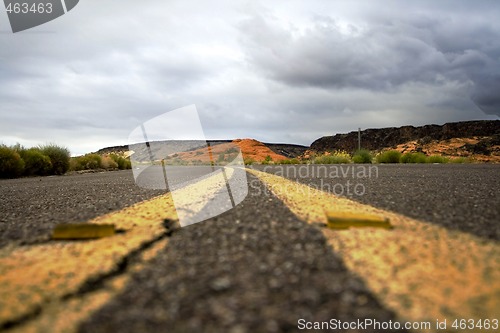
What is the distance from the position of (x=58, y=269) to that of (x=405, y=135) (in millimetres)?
64028

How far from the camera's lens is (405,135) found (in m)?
58.8

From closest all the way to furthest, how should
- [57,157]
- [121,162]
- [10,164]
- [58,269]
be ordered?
[58,269]
[10,164]
[57,157]
[121,162]

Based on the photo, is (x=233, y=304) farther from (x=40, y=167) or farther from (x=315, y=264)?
(x=40, y=167)

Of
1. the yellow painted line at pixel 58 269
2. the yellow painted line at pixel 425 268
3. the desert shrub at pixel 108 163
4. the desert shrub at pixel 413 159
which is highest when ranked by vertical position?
the desert shrub at pixel 108 163

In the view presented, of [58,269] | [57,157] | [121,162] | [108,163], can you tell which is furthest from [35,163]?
[58,269]

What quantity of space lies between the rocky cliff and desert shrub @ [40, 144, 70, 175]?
4505 centimetres

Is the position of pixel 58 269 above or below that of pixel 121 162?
below

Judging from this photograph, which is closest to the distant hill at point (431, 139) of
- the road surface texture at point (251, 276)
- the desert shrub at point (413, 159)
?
the desert shrub at point (413, 159)

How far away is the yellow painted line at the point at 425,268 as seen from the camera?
1014 millimetres

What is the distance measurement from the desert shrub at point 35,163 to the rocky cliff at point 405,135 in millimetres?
46081

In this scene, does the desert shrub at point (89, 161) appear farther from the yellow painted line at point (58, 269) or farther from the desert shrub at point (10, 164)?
the yellow painted line at point (58, 269)

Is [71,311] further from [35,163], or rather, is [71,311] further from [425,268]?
[35,163]

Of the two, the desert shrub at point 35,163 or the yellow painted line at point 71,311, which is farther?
the desert shrub at point 35,163

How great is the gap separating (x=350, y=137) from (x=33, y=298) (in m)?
65.3
